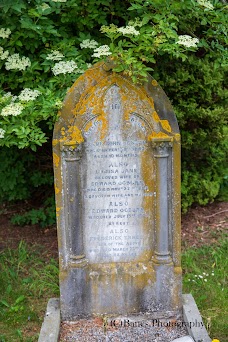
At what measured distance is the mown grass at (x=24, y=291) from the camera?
3.93 meters

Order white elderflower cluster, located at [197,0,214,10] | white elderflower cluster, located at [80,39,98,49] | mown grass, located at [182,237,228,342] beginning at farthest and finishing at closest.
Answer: white elderflower cluster, located at [80,39,98,49]
white elderflower cluster, located at [197,0,214,10]
mown grass, located at [182,237,228,342]

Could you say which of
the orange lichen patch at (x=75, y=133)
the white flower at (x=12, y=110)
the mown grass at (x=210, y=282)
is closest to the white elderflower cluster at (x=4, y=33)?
the white flower at (x=12, y=110)

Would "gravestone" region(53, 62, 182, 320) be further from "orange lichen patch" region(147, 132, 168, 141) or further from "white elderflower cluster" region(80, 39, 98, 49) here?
"white elderflower cluster" region(80, 39, 98, 49)

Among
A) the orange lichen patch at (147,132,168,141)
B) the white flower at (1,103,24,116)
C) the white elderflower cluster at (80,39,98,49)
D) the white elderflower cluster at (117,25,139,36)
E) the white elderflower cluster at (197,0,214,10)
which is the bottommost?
the orange lichen patch at (147,132,168,141)

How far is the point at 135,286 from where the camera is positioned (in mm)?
3730

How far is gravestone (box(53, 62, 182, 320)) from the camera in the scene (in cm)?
350

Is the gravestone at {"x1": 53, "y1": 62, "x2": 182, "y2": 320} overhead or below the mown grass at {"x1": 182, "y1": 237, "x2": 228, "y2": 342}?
overhead

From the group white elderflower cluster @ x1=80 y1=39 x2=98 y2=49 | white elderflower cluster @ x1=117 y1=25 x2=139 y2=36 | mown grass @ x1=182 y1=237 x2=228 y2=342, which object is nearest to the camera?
white elderflower cluster @ x1=117 y1=25 x2=139 y2=36

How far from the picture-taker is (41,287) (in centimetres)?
450

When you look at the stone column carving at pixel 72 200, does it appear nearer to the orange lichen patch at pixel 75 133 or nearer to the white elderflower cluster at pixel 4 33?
the orange lichen patch at pixel 75 133

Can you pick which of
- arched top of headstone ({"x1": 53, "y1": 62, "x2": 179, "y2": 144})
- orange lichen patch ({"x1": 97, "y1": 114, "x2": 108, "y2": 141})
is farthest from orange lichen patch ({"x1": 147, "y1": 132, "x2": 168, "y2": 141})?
orange lichen patch ({"x1": 97, "y1": 114, "x2": 108, "y2": 141})

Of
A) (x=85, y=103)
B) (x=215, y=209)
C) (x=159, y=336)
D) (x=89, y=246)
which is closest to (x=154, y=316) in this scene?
(x=159, y=336)

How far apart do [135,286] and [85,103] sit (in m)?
1.42

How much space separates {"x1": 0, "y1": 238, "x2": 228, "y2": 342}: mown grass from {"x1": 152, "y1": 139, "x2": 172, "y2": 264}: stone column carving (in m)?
0.58
